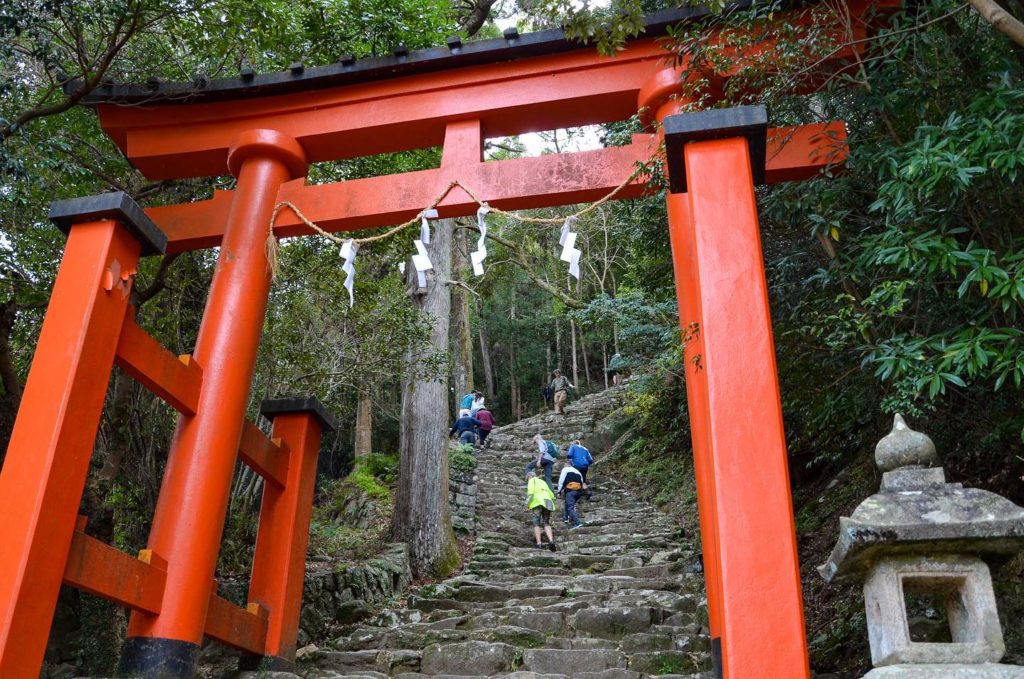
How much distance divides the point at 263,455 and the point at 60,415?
203cm

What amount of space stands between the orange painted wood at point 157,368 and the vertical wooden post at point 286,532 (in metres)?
1.44

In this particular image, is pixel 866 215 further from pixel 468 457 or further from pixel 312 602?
pixel 468 457

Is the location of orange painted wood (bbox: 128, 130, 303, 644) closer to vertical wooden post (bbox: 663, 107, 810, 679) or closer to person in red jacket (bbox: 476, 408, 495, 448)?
vertical wooden post (bbox: 663, 107, 810, 679)

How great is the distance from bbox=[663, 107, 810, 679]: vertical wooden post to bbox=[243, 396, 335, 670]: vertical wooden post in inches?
122

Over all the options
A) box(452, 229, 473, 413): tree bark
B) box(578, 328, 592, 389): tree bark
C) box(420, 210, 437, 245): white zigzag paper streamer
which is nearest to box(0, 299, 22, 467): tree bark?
box(420, 210, 437, 245): white zigzag paper streamer

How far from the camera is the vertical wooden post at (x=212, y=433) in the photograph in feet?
14.5

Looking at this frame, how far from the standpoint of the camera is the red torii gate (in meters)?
3.47

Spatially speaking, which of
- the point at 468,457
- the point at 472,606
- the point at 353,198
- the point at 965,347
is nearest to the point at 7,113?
the point at 353,198

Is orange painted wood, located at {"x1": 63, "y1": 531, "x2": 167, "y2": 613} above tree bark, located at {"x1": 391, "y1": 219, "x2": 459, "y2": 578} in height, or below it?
below

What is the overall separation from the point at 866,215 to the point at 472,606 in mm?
5013

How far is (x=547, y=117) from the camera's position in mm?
5742

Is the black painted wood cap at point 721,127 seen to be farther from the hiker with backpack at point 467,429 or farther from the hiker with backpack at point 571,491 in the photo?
the hiker with backpack at point 467,429

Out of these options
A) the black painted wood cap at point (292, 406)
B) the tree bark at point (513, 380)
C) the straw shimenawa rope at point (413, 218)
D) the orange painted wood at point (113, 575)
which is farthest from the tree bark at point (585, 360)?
the orange painted wood at point (113, 575)

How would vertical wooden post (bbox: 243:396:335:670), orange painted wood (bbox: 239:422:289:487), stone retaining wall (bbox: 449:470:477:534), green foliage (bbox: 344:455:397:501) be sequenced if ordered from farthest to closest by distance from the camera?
green foliage (bbox: 344:455:397:501) → stone retaining wall (bbox: 449:470:477:534) → vertical wooden post (bbox: 243:396:335:670) → orange painted wood (bbox: 239:422:289:487)
